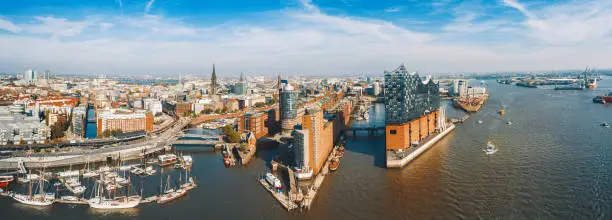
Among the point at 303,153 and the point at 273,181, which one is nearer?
the point at 273,181

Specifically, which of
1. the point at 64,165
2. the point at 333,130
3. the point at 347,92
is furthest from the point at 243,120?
the point at 347,92

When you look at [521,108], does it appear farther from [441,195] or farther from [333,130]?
[441,195]

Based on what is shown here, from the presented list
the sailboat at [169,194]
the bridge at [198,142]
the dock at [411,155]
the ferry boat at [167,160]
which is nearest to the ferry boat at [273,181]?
the sailboat at [169,194]

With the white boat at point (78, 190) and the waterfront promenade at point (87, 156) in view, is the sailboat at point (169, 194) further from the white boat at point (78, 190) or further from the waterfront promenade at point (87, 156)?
the waterfront promenade at point (87, 156)

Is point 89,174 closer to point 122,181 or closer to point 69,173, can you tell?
point 69,173

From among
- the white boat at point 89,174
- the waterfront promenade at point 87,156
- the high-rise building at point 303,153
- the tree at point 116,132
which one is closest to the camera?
the high-rise building at point 303,153

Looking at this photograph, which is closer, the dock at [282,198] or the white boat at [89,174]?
the dock at [282,198]

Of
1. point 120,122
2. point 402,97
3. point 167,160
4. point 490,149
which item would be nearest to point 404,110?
point 402,97
